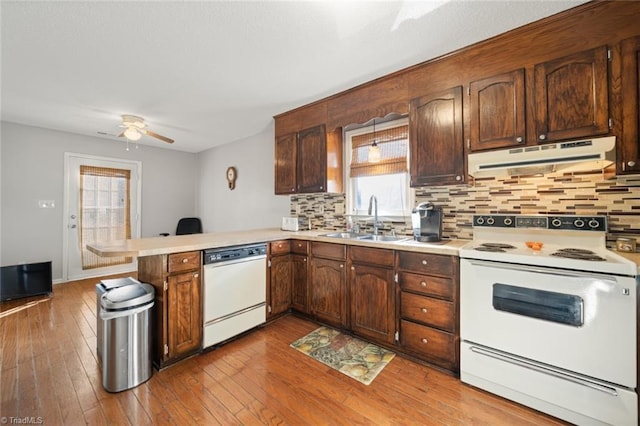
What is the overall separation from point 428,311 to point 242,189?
11.8 feet

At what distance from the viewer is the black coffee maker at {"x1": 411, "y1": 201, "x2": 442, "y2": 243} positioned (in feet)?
7.43

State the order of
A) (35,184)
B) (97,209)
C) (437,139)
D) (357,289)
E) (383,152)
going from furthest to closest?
(97,209) → (35,184) → (383,152) → (357,289) → (437,139)

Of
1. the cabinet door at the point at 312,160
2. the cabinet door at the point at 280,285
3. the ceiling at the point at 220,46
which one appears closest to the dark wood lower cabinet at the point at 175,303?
the cabinet door at the point at 280,285

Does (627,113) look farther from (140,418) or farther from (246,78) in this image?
(140,418)

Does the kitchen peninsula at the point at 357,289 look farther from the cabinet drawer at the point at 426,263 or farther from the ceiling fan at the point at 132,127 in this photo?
the ceiling fan at the point at 132,127

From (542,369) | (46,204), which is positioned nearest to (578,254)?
(542,369)

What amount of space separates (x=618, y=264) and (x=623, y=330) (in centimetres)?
34

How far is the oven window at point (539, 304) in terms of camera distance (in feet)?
4.76

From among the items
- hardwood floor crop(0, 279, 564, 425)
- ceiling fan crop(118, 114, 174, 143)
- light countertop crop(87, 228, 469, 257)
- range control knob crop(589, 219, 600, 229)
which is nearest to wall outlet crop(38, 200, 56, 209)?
ceiling fan crop(118, 114, 174, 143)

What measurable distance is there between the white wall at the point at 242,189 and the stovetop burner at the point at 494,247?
255 cm

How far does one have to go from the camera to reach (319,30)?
180 centimetres

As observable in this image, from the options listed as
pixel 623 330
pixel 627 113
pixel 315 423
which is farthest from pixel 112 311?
pixel 627 113

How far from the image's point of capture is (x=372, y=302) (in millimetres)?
2275

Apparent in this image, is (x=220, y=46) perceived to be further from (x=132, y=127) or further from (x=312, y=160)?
(x=132, y=127)
